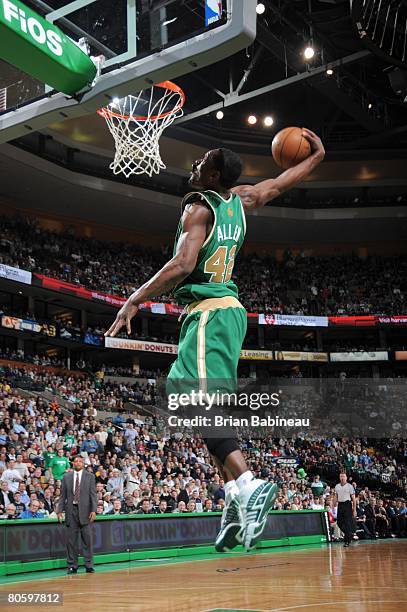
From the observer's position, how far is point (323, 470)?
84.3 ft

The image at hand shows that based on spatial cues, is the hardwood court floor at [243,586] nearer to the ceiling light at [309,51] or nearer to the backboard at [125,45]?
the backboard at [125,45]

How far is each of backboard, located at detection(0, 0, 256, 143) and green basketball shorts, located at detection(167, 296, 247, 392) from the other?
283 centimetres

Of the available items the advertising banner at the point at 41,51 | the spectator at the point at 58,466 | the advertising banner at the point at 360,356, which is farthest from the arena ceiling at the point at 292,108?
the advertising banner at the point at 41,51

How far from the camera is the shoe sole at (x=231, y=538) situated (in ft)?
10.3

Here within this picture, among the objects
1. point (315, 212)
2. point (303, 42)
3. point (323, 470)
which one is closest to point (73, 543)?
point (323, 470)

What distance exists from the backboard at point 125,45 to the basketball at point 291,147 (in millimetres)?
1817

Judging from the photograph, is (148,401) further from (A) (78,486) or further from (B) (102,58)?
(B) (102,58)

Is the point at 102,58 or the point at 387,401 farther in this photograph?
the point at 387,401

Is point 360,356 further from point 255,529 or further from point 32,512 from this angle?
point 255,529

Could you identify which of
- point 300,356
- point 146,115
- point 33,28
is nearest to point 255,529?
point 33,28

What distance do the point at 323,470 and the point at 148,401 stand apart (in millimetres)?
7125

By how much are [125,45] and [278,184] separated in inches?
114

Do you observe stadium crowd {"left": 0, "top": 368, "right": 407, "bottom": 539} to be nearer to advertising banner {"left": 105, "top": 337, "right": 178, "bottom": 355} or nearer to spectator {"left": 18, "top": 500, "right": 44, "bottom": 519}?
spectator {"left": 18, "top": 500, "right": 44, "bottom": 519}

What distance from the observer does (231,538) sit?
3.15m
